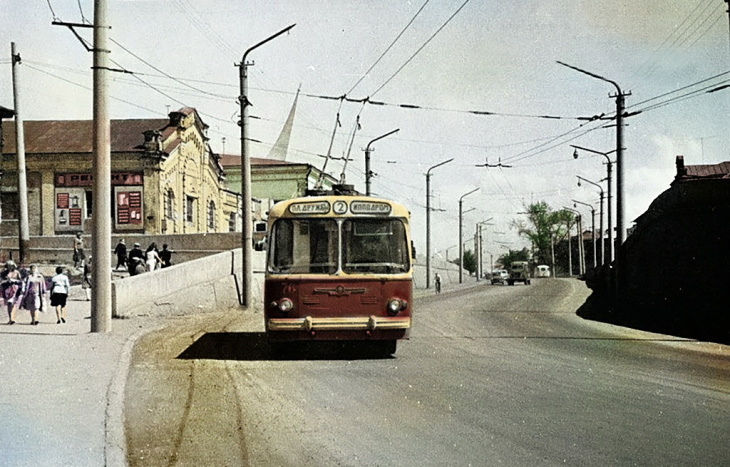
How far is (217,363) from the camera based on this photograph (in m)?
12.6

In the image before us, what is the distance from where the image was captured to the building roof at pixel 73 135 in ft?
145

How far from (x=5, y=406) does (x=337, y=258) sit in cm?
584

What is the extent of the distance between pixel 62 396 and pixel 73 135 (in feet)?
130

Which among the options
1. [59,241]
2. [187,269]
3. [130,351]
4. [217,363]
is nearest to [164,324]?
[187,269]

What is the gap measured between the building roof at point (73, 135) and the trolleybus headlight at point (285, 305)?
111 ft

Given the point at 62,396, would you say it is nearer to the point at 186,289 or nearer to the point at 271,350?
the point at 271,350

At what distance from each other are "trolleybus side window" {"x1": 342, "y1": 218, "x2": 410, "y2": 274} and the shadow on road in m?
1.62

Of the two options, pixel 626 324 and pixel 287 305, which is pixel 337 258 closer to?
pixel 287 305

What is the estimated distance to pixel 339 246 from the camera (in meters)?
13.1

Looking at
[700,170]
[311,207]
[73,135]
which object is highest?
[73,135]

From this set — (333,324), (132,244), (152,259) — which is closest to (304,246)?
(333,324)

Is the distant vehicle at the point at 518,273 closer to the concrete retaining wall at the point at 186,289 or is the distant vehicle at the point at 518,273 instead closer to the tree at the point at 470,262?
the concrete retaining wall at the point at 186,289

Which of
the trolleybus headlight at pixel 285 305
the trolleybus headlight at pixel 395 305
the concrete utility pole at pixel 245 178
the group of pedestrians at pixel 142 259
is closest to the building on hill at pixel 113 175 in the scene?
the group of pedestrians at pixel 142 259

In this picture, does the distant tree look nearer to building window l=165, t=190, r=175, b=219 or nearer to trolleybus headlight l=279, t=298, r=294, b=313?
building window l=165, t=190, r=175, b=219
